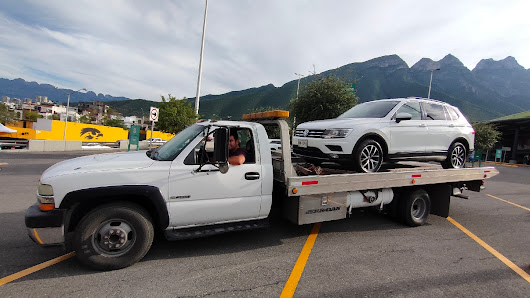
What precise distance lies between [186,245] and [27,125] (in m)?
41.6

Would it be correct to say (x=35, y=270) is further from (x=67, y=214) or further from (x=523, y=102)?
(x=523, y=102)

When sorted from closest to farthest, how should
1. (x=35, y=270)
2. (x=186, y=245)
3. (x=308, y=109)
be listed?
(x=35, y=270) → (x=186, y=245) → (x=308, y=109)

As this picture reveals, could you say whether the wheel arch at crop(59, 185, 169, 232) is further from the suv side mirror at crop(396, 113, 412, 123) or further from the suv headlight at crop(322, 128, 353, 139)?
the suv side mirror at crop(396, 113, 412, 123)

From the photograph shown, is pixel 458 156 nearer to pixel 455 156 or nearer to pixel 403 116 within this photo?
pixel 455 156

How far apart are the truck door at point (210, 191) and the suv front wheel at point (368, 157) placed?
78.6 inches

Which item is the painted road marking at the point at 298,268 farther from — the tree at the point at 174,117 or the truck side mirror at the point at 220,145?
the tree at the point at 174,117

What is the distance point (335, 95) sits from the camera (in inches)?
630

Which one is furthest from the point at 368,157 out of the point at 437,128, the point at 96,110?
the point at 96,110

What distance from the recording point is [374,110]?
5.62 meters

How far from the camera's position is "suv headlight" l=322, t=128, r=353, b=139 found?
480cm

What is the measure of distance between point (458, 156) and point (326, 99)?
10.8 meters

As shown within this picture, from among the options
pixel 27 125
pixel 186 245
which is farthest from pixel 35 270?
pixel 27 125

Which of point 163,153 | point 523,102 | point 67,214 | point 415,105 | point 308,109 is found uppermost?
point 523,102

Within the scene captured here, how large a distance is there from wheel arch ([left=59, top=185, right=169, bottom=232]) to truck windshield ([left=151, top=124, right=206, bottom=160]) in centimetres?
52
